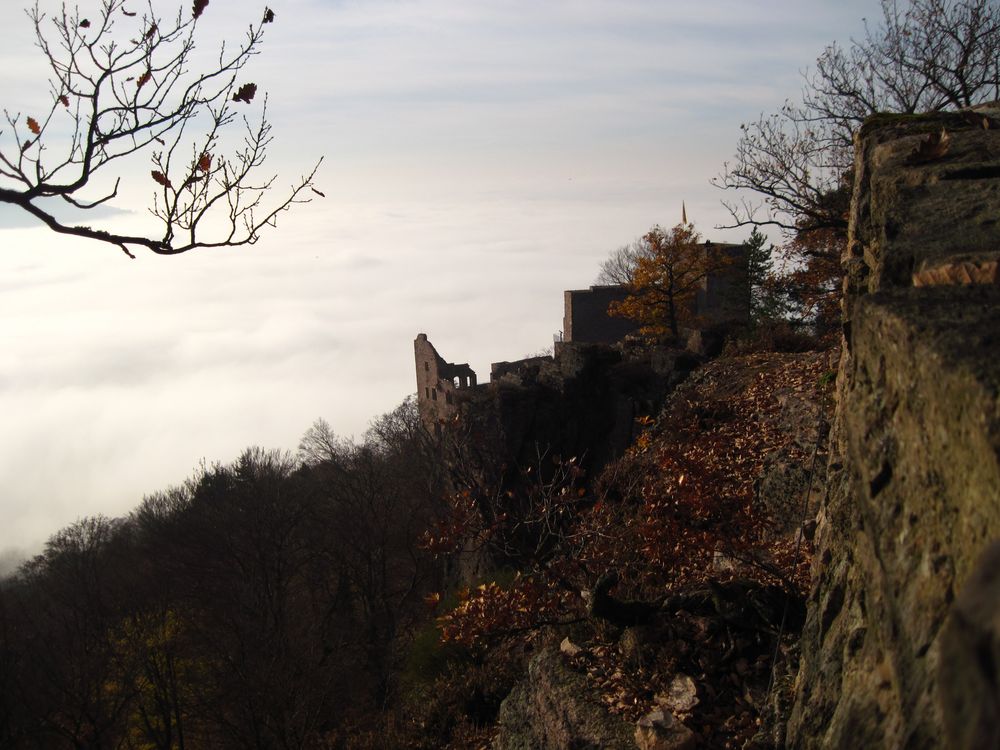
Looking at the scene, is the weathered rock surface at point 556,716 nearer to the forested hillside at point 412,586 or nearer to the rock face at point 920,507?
the forested hillside at point 412,586

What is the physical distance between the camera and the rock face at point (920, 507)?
1.38m

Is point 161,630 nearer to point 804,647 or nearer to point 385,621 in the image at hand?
point 385,621

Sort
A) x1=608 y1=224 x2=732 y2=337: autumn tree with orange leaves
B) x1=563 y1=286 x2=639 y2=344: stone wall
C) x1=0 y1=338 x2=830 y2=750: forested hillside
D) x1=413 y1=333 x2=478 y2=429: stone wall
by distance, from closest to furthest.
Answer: x1=0 y1=338 x2=830 y2=750: forested hillside, x1=608 y1=224 x2=732 y2=337: autumn tree with orange leaves, x1=413 y1=333 x2=478 y2=429: stone wall, x1=563 y1=286 x2=639 y2=344: stone wall

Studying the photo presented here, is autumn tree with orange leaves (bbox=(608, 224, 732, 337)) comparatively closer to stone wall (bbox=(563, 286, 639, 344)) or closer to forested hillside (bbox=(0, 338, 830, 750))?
stone wall (bbox=(563, 286, 639, 344))

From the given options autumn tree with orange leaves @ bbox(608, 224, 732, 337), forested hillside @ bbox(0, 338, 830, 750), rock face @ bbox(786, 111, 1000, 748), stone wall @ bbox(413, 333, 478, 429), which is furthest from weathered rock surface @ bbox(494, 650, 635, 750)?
stone wall @ bbox(413, 333, 478, 429)

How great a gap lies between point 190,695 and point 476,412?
48.5 ft

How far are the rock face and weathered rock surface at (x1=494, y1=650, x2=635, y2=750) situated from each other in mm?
2984

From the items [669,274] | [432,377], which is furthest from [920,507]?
[432,377]

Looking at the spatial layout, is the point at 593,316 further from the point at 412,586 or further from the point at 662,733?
the point at 662,733

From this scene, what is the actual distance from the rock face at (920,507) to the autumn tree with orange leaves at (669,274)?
29108 millimetres

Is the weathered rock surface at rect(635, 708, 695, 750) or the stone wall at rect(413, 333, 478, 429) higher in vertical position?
the stone wall at rect(413, 333, 478, 429)

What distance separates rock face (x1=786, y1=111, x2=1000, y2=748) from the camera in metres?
1.38

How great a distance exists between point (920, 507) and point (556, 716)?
5512mm

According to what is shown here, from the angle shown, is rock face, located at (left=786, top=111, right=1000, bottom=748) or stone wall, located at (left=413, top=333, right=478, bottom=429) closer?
rock face, located at (left=786, top=111, right=1000, bottom=748)
